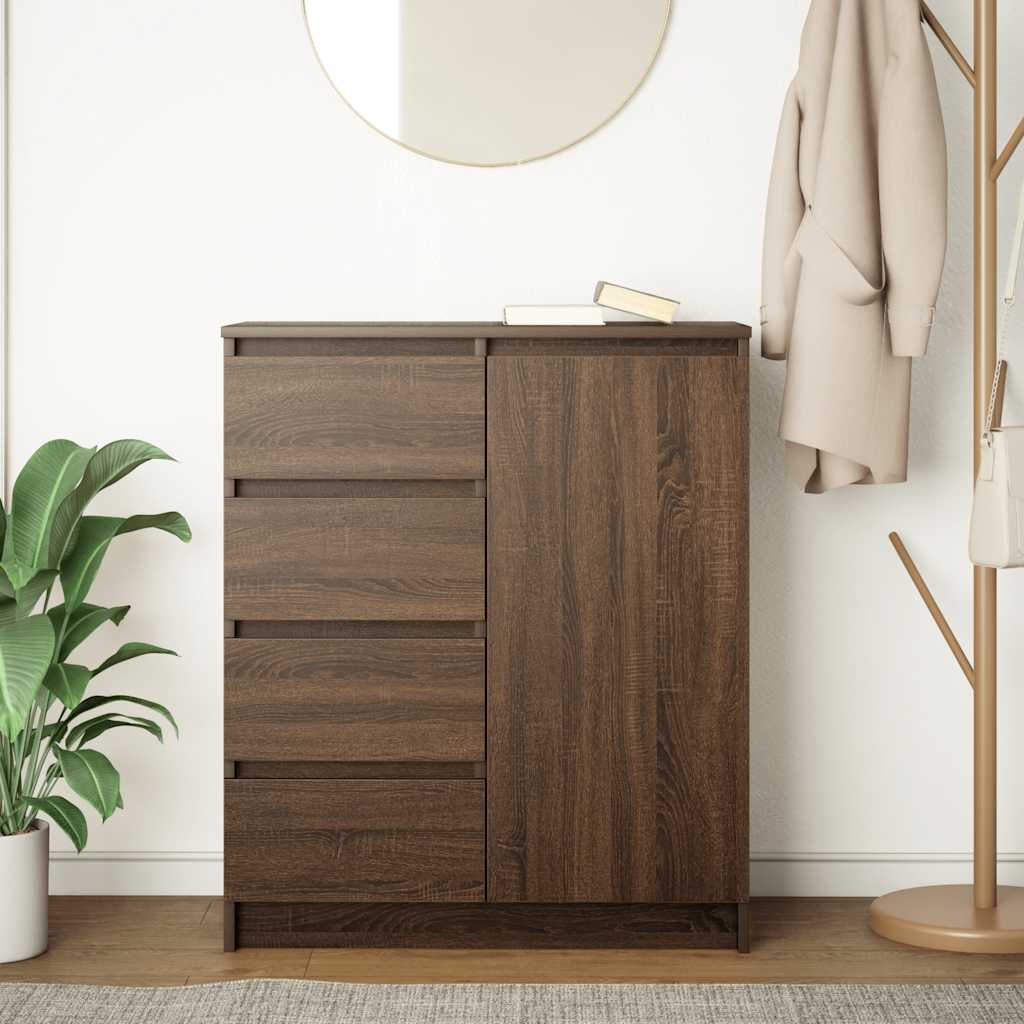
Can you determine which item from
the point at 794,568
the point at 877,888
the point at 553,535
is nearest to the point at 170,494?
the point at 553,535

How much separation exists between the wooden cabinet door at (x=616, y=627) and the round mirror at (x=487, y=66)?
2.08 feet

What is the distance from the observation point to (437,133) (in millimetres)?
2537

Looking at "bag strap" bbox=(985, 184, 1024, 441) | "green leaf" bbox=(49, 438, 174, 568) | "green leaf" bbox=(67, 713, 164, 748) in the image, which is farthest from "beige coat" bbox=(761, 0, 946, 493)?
"green leaf" bbox=(67, 713, 164, 748)

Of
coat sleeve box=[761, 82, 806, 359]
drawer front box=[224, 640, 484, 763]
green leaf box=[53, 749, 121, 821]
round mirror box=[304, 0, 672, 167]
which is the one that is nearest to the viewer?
green leaf box=[53, 749, 121, 821]

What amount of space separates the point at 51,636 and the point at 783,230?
5.13 feet

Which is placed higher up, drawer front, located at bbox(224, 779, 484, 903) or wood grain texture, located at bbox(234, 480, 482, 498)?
wood grain texture, located at bbox(234, 480, 482, 498)

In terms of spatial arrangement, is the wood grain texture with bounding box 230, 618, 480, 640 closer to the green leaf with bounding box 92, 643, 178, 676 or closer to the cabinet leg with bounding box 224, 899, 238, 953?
the green leaf with bounding box 92, 643, 178, 676

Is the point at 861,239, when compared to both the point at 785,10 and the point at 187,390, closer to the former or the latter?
the point at 785,10

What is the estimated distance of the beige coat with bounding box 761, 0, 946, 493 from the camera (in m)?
2.26

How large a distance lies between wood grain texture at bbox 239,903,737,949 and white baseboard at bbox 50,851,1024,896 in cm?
33

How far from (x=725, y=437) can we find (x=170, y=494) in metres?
1.18

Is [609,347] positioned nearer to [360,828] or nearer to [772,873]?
[360,828]

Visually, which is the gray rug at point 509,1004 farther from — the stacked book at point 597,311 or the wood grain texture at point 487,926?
the stacked book at point 597,311

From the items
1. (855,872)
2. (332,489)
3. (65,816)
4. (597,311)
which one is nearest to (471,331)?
(597,311)
